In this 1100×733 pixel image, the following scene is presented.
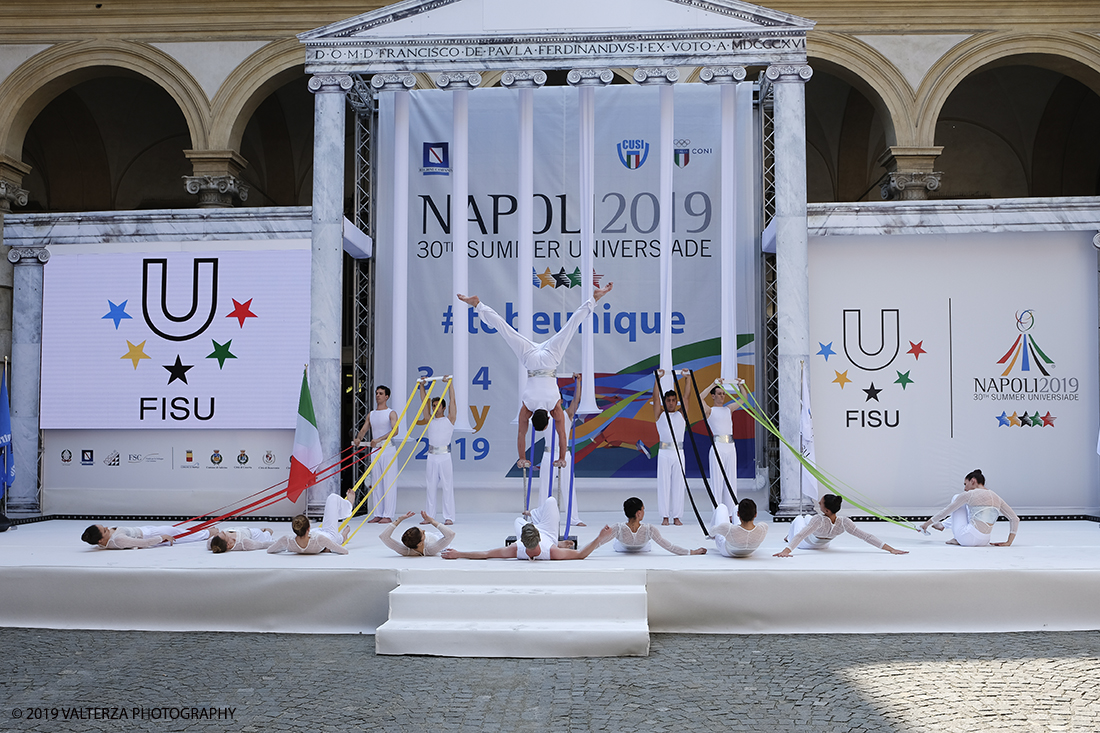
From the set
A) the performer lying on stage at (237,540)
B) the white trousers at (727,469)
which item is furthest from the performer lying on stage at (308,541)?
the white trousers at (727,469)

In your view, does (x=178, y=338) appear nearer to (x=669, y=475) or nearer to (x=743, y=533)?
(x=669, y=475)

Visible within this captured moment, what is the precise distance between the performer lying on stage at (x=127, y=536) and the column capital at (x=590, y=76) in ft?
18.9

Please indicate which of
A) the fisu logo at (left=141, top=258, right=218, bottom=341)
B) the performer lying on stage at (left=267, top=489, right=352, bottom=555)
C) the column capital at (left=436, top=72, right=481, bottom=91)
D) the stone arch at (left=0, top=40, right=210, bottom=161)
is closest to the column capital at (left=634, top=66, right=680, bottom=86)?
the column capital at (left=436, top=72, right=481, bottom=91)

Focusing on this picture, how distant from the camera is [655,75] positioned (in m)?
9.48

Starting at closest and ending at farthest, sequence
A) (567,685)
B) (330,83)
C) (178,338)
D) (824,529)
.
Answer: (567,685)
(824,529)
(330,83)
(178,338)

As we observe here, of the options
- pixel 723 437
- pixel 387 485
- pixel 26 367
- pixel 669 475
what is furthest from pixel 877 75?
pixel 26 367

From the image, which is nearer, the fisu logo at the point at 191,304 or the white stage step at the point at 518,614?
the white stage step at the point at 518,614

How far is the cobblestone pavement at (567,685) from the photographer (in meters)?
4.32

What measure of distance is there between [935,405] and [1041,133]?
297 inches

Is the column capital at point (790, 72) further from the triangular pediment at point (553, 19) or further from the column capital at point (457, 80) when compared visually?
the column capital at point (457, 80)

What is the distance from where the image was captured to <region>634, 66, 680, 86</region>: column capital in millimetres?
9438

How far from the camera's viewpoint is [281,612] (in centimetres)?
636

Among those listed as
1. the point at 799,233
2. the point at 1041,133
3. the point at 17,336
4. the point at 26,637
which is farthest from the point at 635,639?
the point at 1041,133

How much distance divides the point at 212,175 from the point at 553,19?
16.5 feet
